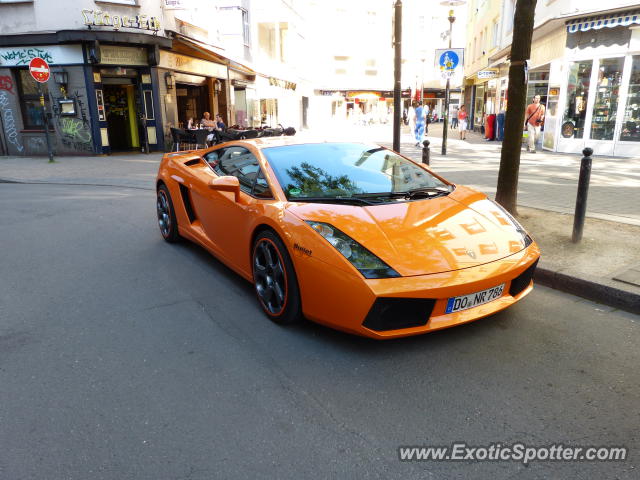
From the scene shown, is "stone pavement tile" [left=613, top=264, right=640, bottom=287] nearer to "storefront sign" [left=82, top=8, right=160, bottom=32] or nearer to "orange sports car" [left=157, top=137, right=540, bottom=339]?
"orange sports car" [left=157, top=137, right=540, bottom=339]

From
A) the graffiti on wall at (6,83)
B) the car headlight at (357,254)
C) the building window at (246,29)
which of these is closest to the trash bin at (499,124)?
the building window at (246,29)

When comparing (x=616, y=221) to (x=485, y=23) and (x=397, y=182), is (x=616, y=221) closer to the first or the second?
(x=397, y=182)

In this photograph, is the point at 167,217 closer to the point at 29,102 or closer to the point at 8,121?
the point at 29,102

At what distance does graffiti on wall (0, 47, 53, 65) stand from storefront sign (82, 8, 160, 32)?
187cm

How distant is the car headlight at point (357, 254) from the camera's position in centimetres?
290

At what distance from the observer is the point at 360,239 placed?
3084 millimetres

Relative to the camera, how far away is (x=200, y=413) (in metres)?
2.55

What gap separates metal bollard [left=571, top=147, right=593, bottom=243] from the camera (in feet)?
15.9

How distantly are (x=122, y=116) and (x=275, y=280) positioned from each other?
1691cm

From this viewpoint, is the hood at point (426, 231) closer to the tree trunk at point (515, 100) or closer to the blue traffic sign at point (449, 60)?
the tree trunk at point (515, 100)

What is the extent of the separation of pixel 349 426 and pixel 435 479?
494 millimetres

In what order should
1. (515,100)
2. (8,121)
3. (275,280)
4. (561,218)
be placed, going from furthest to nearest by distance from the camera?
(8,121)
(561,218)
(515,100)
(275,280)

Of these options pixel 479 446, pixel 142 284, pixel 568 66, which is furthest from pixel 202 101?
pixel 479 446

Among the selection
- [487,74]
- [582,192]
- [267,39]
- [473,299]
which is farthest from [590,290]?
[267,39]
